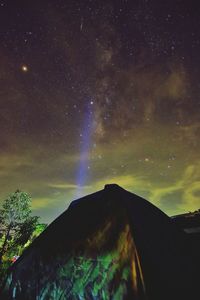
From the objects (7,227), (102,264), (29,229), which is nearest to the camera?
(102,264)

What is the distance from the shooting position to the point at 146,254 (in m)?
2.97

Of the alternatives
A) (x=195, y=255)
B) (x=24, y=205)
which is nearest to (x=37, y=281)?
(x=195, y=255)

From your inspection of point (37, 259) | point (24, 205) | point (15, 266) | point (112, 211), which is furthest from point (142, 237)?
point (24, 205)

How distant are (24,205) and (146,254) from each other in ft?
122

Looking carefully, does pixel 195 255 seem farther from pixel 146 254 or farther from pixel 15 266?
pixel 15 266

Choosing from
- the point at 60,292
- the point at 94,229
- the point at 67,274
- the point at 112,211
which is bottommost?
the point at 60,292

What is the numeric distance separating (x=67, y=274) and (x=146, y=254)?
1232 millimetres

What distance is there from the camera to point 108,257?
3162mm

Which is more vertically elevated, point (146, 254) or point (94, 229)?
point (94, 229)

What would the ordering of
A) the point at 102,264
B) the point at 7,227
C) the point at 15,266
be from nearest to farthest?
the point at 102,264 < the point at 15,266 < the point at 7,227

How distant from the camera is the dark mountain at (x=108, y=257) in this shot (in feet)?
9.33

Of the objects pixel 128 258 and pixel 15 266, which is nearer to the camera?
pixel 128 258

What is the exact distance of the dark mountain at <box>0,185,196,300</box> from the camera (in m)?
2.84

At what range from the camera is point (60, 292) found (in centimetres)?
327
